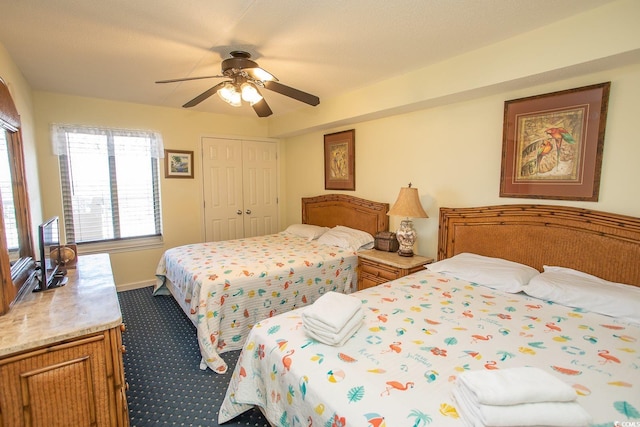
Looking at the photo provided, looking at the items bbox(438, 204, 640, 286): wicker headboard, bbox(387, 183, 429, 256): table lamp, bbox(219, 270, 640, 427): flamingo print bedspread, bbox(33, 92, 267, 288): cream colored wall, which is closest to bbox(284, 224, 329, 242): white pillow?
bbox(387, 183, 429, 256): table lamp

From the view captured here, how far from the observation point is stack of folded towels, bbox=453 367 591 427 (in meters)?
0.93

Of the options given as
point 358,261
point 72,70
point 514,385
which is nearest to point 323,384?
point 514,385

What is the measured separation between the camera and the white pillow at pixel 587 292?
5.53 ft

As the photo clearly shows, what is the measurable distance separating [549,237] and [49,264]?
144 inches

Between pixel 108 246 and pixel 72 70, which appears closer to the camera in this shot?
pixel 72 70

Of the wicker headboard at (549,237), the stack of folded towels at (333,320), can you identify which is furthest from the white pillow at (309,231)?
the stack of folded towels at (333,320)

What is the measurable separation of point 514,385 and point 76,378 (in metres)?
1.75

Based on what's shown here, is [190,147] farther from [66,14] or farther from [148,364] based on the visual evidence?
[148,364]

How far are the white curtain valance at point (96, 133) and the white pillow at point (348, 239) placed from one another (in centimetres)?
249

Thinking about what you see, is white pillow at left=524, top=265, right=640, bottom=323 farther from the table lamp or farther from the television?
the television

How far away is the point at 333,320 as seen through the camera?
1449mm

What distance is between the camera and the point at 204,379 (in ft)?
7.25

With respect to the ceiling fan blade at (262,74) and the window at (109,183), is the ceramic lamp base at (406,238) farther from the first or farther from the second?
the window at (109,183)

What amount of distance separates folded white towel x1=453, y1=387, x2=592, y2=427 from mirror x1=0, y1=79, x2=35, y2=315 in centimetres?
207
